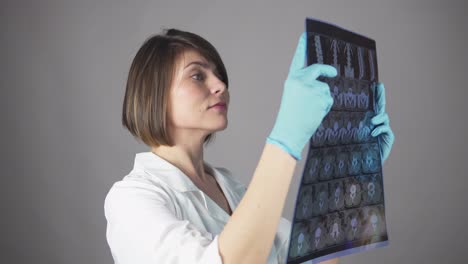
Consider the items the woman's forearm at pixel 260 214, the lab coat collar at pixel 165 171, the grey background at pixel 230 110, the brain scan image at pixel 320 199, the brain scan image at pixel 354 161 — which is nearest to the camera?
the woman's forearm at pixel 260 214

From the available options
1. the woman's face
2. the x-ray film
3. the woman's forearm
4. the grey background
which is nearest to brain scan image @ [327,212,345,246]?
the x-ray film

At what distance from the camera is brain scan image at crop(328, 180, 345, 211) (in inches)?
47.5

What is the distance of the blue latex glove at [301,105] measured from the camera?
106cm

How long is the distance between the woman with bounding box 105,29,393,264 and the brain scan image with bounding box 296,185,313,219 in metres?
0.05

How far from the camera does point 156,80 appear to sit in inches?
56.7

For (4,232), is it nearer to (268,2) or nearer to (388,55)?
(268,2)

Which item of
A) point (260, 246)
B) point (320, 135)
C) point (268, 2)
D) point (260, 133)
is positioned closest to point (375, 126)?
point (320, 135)

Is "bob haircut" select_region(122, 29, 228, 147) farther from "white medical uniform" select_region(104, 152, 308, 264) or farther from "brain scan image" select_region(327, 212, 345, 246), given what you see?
"brain scan image" select_region(327, 212, 345, 246)

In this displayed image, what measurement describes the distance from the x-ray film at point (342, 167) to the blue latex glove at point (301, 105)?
28 mm

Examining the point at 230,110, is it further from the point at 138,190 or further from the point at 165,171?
the point at 138,190

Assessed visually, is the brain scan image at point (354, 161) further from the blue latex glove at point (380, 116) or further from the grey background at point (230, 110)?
the grey background at point (230, 110)

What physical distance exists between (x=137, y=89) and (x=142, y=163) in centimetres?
20

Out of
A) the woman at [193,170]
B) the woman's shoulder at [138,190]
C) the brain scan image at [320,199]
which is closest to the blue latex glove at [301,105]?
the woman at [193,170]

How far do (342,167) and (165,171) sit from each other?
454mm
